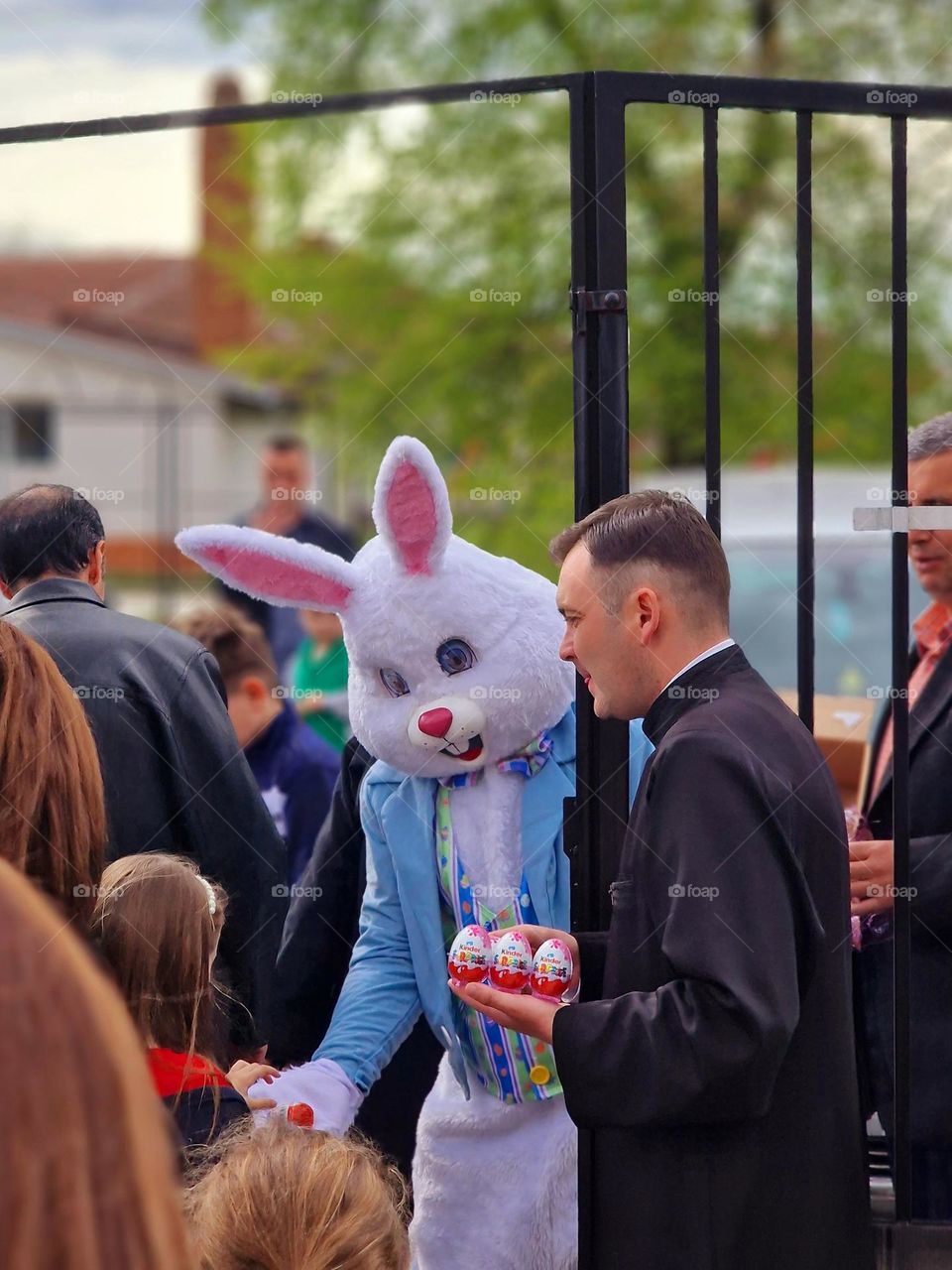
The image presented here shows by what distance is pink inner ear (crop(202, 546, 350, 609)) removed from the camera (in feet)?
8.87

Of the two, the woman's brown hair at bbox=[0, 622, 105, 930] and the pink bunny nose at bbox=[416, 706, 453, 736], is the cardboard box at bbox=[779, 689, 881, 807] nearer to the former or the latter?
the pink bunny nose at bbox=[416, 706, 453, 736]

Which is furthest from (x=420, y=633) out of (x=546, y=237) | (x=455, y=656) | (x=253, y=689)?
(x=546, y=237)

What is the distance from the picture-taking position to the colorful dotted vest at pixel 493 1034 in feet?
8.63

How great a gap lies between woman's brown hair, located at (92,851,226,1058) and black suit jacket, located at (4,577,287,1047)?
643mm

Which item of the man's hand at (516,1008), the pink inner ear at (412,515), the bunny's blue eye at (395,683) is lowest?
the man's hand at (516,1008)

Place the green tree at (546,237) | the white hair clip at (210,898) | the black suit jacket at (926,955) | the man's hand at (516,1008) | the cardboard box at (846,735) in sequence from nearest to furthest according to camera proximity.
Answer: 1. the man's hand at (516,1008)
2. the white hair clip at (210,898)
3. the black suit jacket at (926,955)
4. the cardboard box at (846,735)
5. the green tree at (546,237)

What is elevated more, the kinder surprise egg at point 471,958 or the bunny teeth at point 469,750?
the bunny teeth at point 469,750

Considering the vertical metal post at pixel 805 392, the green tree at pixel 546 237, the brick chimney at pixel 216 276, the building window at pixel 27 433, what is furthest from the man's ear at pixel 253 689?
the building window at pixel 27 433

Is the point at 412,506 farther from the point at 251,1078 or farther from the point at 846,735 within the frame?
the point at 846,735

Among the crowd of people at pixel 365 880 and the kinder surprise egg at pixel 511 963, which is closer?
the crowd of people at pixel 365 880

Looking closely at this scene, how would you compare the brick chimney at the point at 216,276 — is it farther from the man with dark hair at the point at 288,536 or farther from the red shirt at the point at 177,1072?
the red shirt at the point at 177,1072

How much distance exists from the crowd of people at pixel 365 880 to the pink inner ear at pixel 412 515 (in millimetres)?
389

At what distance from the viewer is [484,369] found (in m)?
13.1

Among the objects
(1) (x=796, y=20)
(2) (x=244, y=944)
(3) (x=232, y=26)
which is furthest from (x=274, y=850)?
(3) (x=232, y=26)
